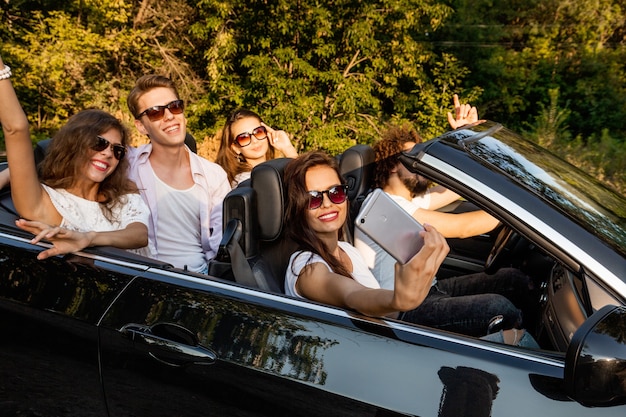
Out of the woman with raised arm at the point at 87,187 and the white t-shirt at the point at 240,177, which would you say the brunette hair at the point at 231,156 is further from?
the woman with raised arm at the point at 87,187

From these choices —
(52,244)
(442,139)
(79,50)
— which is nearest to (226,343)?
(52,244)

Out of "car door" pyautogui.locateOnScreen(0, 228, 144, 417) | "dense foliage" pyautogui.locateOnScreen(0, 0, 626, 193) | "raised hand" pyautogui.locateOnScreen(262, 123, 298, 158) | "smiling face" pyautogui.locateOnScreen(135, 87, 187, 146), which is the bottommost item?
"car door" pyautogui.locateOnScreen(0, 228, 144, 417)

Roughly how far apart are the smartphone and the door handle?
58 centimetres

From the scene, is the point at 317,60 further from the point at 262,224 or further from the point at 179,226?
the point at 262,224

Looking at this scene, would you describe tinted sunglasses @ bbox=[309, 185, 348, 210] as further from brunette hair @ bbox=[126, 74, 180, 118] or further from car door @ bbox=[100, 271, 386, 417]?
brunette hair @ bbox=[126, 74, 180, 118]

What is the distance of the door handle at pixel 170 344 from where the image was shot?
185cm

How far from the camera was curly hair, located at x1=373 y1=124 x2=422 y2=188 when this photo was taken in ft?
11.8

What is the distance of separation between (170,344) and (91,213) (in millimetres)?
979

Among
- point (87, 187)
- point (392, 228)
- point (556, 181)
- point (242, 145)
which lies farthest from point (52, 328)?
point (242, 145)

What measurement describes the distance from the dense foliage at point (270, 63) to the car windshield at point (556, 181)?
8.15 m

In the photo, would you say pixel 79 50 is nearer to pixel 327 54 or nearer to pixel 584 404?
pixel 327 54

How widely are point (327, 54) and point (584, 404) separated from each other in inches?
524

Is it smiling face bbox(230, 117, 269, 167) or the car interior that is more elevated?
smiling face bbox(230, 117, 269, 167)

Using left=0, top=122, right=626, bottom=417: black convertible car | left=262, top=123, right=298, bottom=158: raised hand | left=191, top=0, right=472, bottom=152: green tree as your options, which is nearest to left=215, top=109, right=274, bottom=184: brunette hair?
left=262, top=123, right=298, bottom=158: raised hand
